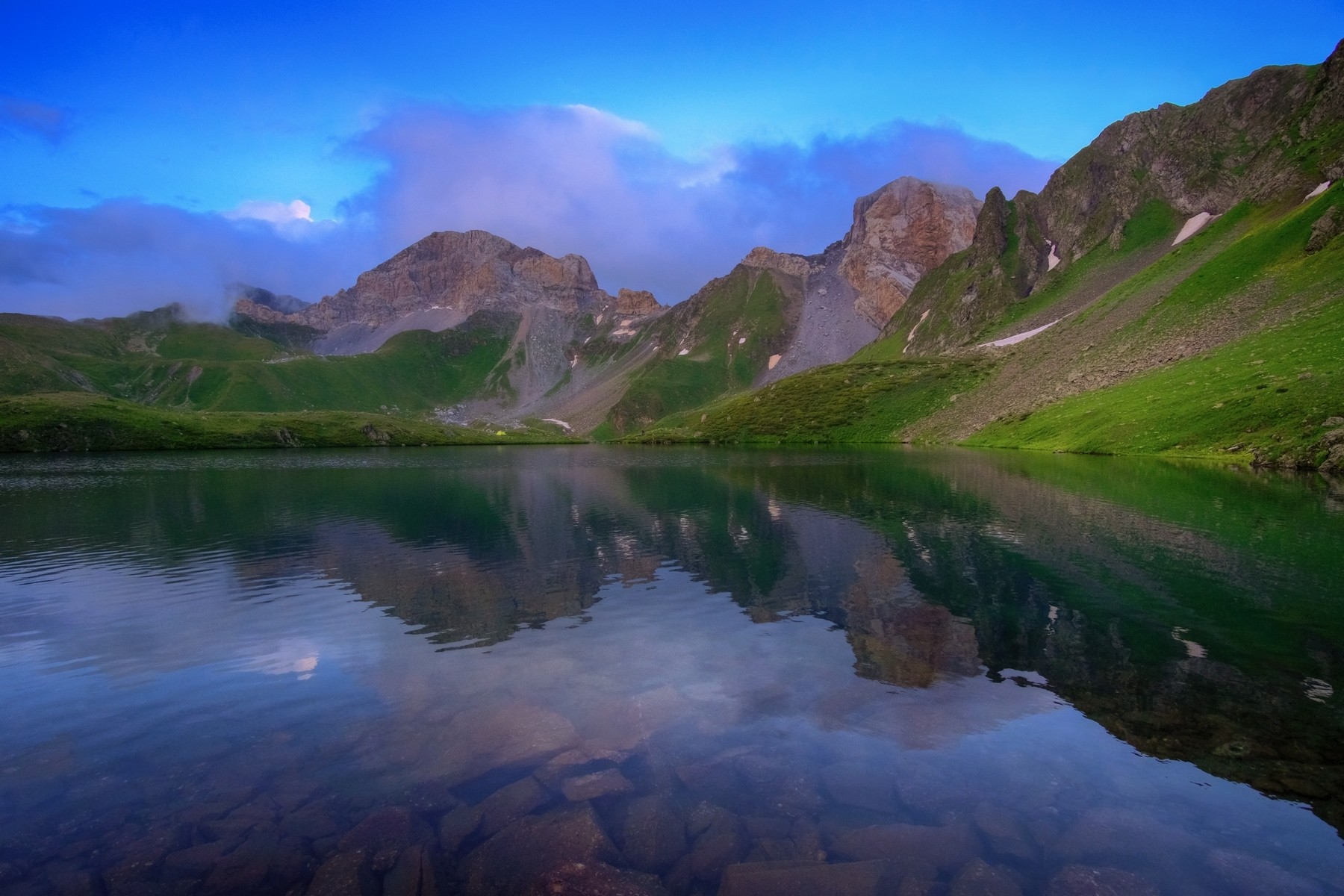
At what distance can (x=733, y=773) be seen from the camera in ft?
49.1

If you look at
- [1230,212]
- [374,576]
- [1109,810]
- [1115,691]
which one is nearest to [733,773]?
[1109,810]

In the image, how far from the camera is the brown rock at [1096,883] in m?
11.1

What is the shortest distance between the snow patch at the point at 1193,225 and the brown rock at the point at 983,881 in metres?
221

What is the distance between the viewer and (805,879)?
11438mm

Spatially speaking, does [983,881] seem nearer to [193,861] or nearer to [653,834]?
[653,834]

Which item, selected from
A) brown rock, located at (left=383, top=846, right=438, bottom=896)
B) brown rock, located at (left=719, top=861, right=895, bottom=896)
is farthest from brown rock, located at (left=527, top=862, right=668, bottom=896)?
brown rock, located at (left=383, top=846, right=438, bottom=896)

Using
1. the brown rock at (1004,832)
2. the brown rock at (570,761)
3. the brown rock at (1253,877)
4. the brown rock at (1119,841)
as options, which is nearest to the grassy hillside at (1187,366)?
the brown rock at (1119,841)

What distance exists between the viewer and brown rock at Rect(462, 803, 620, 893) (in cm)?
1157

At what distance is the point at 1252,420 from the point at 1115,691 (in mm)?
84443

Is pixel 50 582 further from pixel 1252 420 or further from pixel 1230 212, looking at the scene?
pixel 1230 212

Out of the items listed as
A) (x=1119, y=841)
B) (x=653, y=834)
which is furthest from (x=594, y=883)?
(x=1119, y=841)

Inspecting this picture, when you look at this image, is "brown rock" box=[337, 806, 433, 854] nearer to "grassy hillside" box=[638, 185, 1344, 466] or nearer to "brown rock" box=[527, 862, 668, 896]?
"brown rock" box=[527, 862, 668, 896]

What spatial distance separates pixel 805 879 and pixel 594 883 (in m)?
3.42

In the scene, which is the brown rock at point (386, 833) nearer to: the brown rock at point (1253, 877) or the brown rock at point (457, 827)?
the brown rock at point (457, 827)
